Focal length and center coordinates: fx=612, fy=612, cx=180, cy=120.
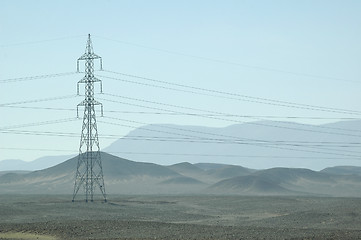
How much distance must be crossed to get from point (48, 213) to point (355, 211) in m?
36.4

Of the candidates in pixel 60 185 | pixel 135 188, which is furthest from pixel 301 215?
pixel 60 185

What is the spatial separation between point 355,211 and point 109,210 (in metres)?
31.0

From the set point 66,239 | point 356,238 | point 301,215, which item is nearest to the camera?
point 356,238

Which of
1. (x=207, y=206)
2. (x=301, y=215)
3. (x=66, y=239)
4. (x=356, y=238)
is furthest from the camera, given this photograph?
(x=207, y=206)

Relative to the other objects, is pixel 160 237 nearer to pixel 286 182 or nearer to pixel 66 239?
pixel 66 239

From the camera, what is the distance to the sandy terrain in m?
48.7

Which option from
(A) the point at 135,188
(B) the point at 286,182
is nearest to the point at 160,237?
(A) the point at 135,188

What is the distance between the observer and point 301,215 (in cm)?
6675

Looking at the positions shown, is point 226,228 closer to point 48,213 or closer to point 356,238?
point 356,238

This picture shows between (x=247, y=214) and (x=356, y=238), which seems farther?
(x=247, y=214)

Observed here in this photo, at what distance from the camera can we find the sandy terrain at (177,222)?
48.7 m

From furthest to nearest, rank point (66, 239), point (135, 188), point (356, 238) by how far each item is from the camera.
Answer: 1. point (135, 188)
2. point (66, 239)
3. point (356, 238)

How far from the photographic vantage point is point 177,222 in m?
66.6

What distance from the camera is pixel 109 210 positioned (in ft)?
260
